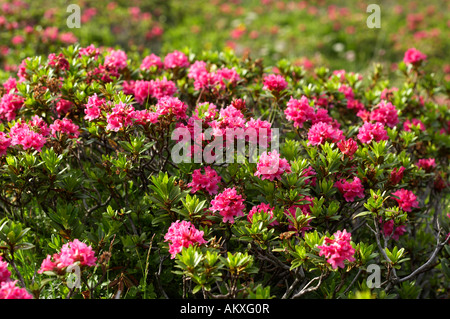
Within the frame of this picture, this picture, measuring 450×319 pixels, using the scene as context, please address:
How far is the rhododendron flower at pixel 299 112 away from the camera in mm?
3111

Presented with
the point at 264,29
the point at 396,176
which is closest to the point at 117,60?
the point at 396,176

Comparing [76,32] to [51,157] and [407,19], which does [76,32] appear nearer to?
[51,157]

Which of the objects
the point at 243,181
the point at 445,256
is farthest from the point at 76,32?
the point at 445,256

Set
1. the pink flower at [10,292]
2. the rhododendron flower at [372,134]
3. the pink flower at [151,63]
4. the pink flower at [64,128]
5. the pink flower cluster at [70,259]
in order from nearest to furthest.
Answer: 1. the pink flower at [10,292]
2. the pink flower cluster at [70,259]
3. the pink flower at [64,128]
4. the rhododendron flower at [372,134]
5. the pink flower at [151,63]

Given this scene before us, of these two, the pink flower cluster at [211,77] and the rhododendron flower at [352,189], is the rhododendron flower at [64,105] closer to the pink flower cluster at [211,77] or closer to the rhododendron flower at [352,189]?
the pink flower cluster at [211,77]

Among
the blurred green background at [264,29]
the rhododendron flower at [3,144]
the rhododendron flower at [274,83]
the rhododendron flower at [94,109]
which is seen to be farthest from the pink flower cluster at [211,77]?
the blurred green background at [264,29]

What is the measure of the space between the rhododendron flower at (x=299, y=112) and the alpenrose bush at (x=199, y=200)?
10 mm

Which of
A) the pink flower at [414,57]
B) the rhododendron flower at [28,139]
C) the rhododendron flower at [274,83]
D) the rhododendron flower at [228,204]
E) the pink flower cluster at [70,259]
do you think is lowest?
the pink flower cluster at [70,259]

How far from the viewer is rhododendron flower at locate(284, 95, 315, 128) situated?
10.2 ft

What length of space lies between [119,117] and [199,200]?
30.9 inches

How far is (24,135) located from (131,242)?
37.2 inches

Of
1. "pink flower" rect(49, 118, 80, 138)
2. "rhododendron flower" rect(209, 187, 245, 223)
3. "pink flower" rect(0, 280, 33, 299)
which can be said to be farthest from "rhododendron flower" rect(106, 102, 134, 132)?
"pink flower" rect(0, 280, 33, 299)

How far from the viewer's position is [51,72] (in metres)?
3.37

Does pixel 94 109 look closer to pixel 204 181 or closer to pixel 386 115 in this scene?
pixel 204 181
